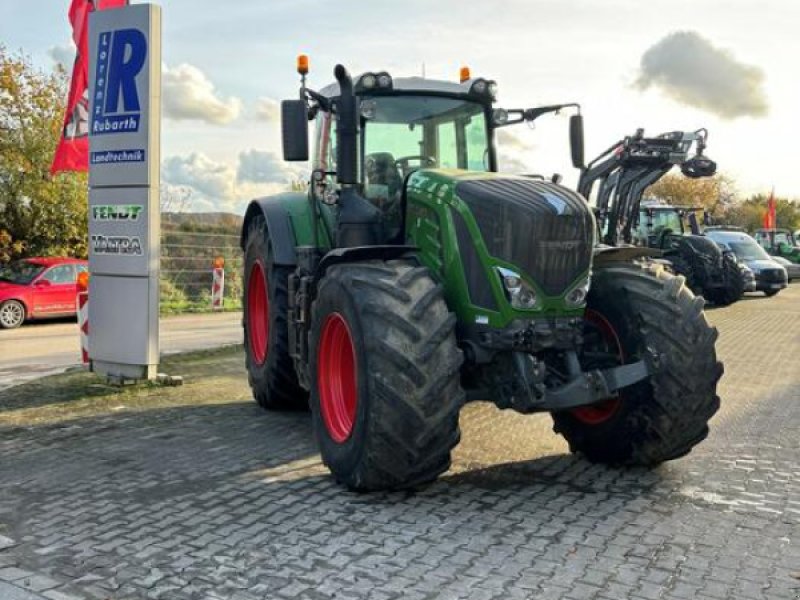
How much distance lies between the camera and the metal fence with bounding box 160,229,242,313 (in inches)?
833

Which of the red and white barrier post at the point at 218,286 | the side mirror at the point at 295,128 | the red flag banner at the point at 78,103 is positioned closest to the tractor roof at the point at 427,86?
the side mirror at the point at 295,128

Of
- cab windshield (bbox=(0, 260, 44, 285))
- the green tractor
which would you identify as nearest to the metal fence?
cab windshield (bbox=(0, 260, 44, 285))

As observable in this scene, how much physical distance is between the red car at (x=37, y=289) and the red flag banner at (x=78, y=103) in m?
6.10

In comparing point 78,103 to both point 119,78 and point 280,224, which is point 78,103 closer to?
point 119,78

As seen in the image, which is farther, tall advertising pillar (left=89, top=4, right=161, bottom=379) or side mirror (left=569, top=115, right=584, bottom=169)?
tall advertising pillar (left=89, top=4, right=161, bottom=379)

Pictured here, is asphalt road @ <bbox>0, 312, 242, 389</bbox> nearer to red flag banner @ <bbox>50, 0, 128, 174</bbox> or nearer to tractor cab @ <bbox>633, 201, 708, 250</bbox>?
red flag banner @ <bbox>50, 0, 128, 174</bbox>

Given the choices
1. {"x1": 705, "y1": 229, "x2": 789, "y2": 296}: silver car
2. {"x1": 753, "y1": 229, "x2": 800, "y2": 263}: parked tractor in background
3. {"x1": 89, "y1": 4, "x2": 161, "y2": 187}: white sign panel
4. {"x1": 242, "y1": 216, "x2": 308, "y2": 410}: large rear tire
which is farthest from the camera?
{"x1": 753, "y1": 229, "x2": 800, "y2": 263}: parked tractor in background

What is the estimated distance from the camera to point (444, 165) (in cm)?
629

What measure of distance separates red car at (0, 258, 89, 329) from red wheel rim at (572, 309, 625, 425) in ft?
46.5

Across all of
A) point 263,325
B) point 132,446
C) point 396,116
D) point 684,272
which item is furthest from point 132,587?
point 684,272

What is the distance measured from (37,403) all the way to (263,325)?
7.41 ft

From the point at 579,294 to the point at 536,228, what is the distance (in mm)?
541

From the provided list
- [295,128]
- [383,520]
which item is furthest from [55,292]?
[383,520]

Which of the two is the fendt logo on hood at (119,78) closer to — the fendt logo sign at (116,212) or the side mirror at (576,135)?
the fendt logo sign at (116,212)
